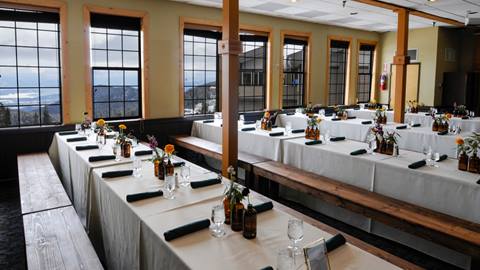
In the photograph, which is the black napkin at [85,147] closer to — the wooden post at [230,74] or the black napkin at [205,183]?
the wooden post at [230,74]

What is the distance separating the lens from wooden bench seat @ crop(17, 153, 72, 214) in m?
3.21

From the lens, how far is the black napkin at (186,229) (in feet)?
6.57

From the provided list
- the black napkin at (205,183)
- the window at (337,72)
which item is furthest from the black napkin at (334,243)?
the window at (337,72)

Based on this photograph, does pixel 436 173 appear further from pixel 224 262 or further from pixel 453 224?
pixel 224 262

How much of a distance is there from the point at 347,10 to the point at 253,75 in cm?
243

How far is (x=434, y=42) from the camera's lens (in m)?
9.78

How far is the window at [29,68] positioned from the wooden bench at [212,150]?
2.07 metres

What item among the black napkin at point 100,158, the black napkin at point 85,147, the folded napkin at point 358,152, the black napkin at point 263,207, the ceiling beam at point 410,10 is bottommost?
the black napkin at point 263,207

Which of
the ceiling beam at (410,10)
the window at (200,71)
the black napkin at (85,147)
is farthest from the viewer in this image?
the window at (200,71)

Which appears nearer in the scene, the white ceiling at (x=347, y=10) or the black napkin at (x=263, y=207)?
the black napkin at (x=263, y=207)

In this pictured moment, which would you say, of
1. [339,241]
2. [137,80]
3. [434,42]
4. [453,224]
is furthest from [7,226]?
[434,42]

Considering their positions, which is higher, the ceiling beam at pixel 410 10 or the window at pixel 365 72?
the ceiling beam at pixel 410 10

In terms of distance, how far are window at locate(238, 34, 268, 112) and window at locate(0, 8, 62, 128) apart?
12.6 feet

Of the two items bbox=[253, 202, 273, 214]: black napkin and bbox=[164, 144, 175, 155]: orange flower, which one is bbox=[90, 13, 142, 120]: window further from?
bbox=[253, 202, 273, 214]: black napkin
